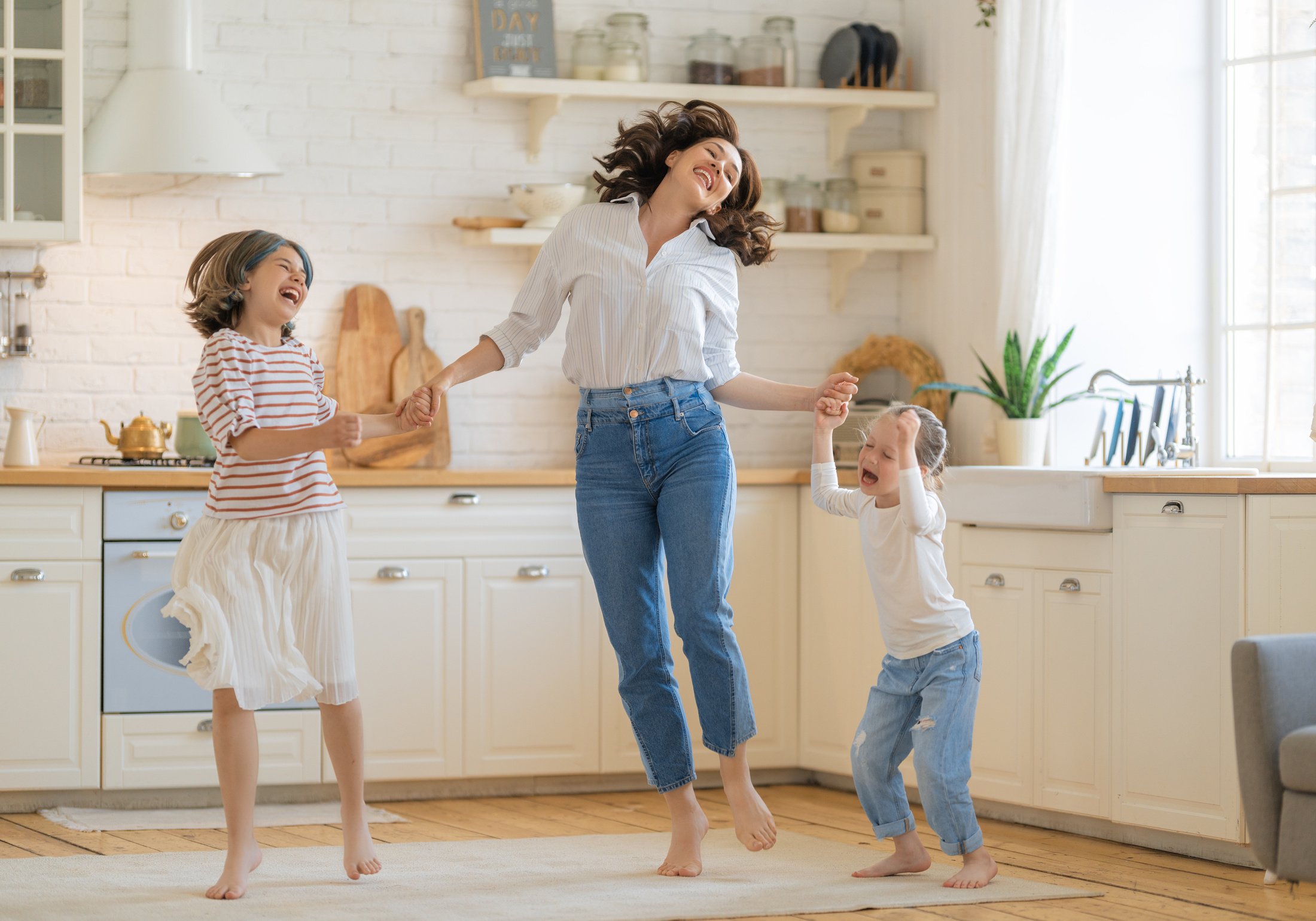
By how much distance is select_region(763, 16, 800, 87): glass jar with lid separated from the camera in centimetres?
442

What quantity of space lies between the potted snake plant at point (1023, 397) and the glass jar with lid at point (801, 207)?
734mm

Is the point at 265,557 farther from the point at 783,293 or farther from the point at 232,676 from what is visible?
the point at 783,293

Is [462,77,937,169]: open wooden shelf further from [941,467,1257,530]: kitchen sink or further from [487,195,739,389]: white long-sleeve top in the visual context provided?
[487,195,739,389]: white long-sleeve top

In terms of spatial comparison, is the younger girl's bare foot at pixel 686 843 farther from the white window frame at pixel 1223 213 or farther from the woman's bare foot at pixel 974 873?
the white window frame at pixel 1223 213

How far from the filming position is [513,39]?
431 centimetres

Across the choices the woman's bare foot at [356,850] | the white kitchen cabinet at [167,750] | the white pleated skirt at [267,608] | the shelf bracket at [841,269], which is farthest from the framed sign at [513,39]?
the woman's bare foot at [356,850]

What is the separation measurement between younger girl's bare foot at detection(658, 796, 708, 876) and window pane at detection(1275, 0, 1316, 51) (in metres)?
2.53

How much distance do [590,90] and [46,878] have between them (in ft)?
8.07

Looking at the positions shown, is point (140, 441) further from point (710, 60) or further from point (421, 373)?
point (710, 60)

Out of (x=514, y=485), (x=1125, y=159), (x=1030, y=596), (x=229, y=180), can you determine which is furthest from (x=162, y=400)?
(x=1125, y=159)

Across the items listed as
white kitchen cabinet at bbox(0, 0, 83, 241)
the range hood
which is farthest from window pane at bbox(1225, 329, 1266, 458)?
white kitchen cabinet at bbox(0, 0, 83, 241)

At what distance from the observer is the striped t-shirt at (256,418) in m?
2.61

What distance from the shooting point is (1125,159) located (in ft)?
13.4

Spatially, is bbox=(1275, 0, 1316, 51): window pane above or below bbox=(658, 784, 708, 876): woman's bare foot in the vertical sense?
above
